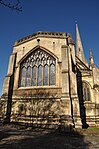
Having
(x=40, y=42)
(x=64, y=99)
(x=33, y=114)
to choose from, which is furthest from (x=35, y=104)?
(x=40, y=42)

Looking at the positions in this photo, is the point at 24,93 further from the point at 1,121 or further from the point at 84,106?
the point at 84,106

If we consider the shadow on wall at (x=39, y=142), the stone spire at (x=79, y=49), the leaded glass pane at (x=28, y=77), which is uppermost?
the stone spire at (x=79, y=49)

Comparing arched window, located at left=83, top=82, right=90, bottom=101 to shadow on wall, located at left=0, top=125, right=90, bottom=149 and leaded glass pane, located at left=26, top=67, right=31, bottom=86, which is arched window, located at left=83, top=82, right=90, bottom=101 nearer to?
shadow on wall, located at left=0, top=125, right=90, bottom=149

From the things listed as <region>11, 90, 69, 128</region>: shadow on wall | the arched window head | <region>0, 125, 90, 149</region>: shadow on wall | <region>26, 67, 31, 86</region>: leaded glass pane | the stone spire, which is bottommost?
<region>0, 125, 90, 149</region>: shadow on wall

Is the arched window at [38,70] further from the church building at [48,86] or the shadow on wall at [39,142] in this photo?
the shadow on wall at [39,142]

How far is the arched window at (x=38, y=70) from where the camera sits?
16391 millimetres

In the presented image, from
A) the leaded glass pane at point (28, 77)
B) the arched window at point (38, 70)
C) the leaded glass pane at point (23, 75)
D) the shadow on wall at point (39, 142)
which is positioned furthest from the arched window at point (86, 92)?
the leaded glass pane at point (23, 75)

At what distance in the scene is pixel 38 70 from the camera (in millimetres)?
17062

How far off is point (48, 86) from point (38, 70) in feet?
8.68

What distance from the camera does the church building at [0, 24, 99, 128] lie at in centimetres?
1405

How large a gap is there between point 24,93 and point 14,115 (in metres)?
2.71

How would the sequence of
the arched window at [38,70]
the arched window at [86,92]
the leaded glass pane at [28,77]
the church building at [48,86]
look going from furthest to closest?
the arched window at [86,92], the leaded glass pane at [28,77], the arched window at [38,70], the church building at [48,86]

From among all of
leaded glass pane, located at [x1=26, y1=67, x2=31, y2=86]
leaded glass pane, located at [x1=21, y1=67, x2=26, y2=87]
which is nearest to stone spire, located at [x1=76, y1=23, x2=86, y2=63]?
leaded glass pane, located at [x1=26, y1=67, x2=31, y2=86]

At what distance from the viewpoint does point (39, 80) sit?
54.4 ft
